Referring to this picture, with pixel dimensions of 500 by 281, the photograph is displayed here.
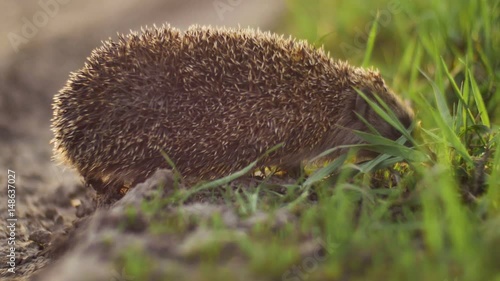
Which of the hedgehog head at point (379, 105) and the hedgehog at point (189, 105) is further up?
the hedgehog head at point (379, 105)

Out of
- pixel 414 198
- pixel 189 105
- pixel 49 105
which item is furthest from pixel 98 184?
pixel 49 105

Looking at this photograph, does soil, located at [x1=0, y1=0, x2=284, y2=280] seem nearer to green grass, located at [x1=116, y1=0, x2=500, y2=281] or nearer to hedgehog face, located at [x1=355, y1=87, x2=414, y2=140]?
green grass, located at [x1=116, y1=0, x2=500, y2=281]

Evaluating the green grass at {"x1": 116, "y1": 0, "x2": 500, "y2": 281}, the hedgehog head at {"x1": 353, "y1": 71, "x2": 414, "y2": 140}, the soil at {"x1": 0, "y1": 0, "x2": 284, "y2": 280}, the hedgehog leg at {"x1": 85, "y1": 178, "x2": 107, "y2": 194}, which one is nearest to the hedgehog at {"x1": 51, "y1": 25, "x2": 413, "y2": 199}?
the hedgehog leg at {"x1": 85, "y1": 178, "x2": 107, "y2": 194}

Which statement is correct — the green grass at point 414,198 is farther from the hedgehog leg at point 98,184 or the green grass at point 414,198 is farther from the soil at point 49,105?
the hedgehog leg at point 98,184

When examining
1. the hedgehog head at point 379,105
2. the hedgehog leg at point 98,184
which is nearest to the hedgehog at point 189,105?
the hedgehog leg at point 98,184

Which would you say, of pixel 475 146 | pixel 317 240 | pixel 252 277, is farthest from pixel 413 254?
pixel 475 146

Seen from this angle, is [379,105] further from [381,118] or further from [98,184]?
[98,184]

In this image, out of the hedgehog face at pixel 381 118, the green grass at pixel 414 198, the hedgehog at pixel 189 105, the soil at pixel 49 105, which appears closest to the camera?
the green grass at pixel 414 198

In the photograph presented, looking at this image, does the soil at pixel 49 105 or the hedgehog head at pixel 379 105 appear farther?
the hedgehog head at pixel 379 105
